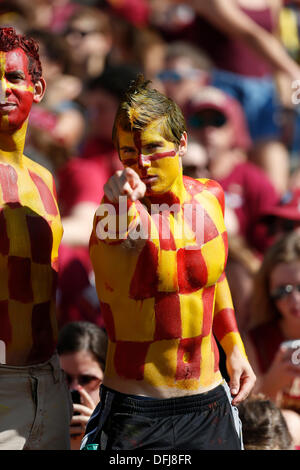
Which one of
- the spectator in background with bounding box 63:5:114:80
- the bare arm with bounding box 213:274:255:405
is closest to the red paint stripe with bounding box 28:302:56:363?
the bare arm with bounding box 213:274:255:405

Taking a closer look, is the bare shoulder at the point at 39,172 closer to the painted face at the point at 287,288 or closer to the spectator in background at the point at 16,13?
the painted face at the point at 287,288

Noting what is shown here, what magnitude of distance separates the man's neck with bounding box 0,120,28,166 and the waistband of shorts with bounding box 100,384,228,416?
2.34 feet

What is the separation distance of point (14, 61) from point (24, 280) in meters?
0.63

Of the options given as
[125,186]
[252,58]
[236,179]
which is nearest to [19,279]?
[125,186]

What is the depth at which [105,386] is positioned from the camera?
244cm

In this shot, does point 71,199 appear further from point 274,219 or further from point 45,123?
point 274,219

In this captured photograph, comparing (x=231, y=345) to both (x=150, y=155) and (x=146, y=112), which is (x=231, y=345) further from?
(x=146, y=112)

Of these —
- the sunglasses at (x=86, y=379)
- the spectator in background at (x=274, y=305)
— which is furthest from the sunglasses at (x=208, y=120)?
the sunglasses at (x=86, y=379)

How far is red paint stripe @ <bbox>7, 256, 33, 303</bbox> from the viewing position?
241 centimetres

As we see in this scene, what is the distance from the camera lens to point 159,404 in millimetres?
2379

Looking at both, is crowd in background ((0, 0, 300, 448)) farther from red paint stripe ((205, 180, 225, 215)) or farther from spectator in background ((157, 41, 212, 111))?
red paint stripe ((205, 180, 225, 215))

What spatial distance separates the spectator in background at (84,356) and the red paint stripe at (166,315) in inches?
30.5

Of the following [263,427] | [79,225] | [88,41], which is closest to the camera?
[263,427]

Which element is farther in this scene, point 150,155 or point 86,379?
point 86,379
